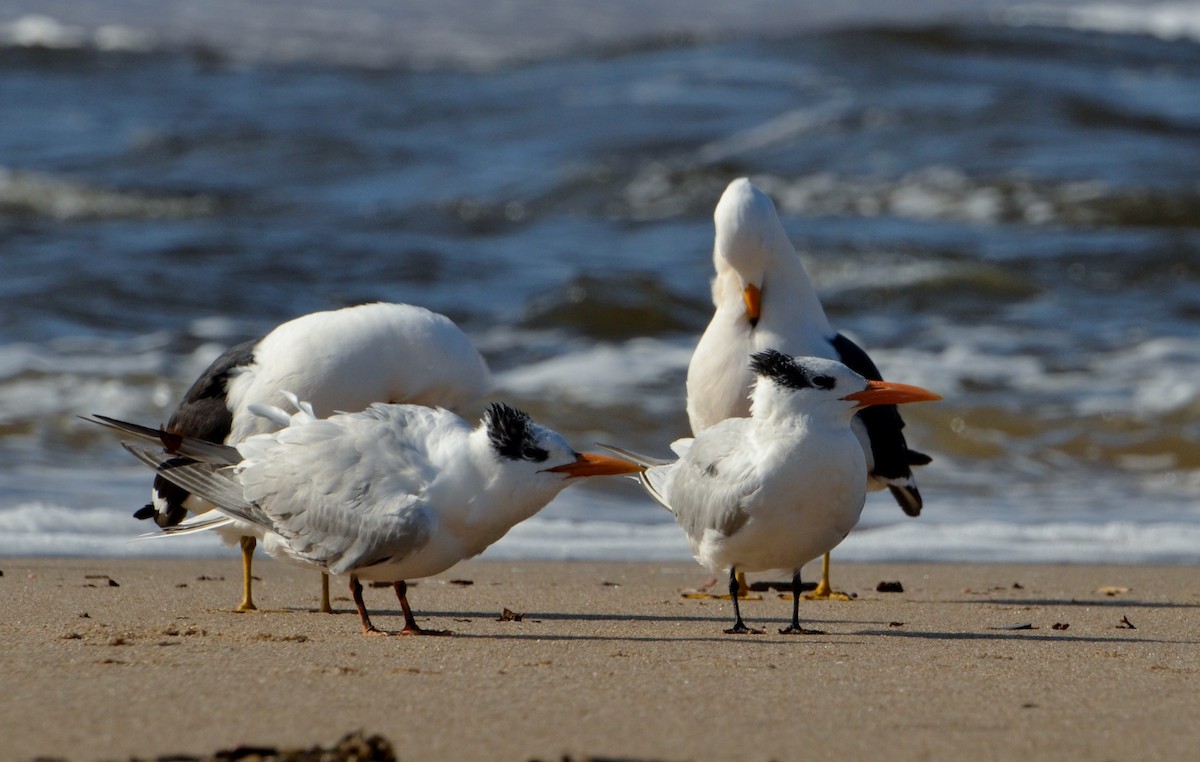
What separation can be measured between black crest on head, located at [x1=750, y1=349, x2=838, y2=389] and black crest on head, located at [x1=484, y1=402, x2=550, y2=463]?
30.9 inches

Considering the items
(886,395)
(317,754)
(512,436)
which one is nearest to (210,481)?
(512,436)

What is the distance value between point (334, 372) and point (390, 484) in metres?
1.05

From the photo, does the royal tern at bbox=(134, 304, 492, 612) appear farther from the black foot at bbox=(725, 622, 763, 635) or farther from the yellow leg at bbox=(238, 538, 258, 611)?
the black foot at bbox=(725, 622, 763, 635)

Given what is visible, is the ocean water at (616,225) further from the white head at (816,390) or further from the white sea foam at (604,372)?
the white head at (816,390)

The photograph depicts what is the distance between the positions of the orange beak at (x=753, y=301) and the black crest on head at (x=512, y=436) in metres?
1.87

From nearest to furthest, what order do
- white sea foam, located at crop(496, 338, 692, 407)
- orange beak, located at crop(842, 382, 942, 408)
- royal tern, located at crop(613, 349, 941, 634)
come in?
royal tern, located at crop(613, 349, 941, 634)
orange beak, located at crop(842, 382, 942, 408)
white sea foam, located at crop(496, 338, 692, 407)

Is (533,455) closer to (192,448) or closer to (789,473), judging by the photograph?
(789,473)

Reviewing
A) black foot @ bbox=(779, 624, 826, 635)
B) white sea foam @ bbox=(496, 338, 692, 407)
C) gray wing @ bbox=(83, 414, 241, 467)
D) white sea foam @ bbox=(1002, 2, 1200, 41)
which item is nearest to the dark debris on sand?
gray wing @ bbox=(83, 414, 241, 467)

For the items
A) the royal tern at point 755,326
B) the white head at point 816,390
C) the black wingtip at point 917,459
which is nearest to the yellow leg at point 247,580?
the royal tern at point 755,326

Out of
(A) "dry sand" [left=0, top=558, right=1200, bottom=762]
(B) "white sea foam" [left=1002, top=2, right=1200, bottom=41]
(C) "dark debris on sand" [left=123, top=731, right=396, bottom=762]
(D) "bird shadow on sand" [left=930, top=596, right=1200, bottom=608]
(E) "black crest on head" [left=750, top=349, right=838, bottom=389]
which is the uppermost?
(B) "white sea foam" [left=1002, top=2, right=1200, bottom=41]

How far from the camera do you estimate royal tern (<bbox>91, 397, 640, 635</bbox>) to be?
452 centimetres

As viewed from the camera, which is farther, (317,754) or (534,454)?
(534,454)

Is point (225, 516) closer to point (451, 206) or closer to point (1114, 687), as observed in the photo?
point (1114, 687)

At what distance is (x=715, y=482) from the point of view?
4.91 meters
